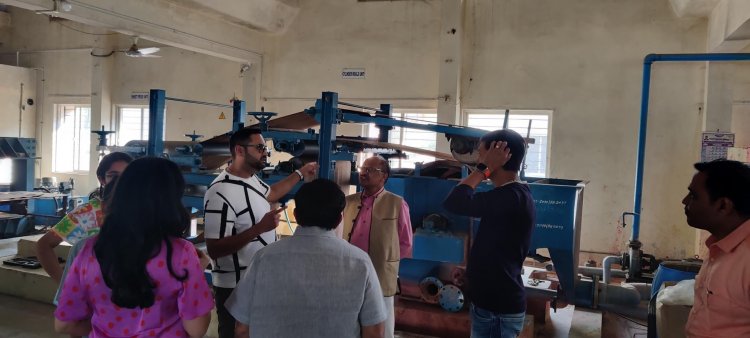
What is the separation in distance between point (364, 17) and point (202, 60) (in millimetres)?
2981

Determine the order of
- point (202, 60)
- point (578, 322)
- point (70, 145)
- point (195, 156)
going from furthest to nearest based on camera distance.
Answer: point (70, 145) < point (202, 60) < point (578, 322) < point (195, 156)

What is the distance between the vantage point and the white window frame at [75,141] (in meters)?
10.0

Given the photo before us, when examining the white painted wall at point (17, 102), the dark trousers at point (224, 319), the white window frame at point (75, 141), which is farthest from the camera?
the white window frame at point (75, 141)

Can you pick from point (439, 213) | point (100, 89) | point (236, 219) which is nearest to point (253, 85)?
point (100, 89)

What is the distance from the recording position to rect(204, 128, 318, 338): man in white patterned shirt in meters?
2.27

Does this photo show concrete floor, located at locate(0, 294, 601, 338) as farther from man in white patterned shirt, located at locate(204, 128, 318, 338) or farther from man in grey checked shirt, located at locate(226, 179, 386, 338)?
man in grey checked shirt, located at locate(226, 179, 386, 338)

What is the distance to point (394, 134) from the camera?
25.2 feet

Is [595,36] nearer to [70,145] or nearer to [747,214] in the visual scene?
[747,214]

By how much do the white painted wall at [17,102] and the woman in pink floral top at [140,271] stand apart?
9.61 m

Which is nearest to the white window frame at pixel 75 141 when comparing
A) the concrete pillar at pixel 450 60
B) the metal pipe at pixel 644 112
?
the concrete pillar at pixel 450 60

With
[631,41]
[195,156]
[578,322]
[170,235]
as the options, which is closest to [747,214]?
[170,235]

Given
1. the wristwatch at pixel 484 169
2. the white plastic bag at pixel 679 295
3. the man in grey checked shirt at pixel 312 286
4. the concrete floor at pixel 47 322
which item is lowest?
the concrete floor at pixel 47 322

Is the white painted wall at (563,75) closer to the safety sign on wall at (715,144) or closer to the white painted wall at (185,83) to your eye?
the safety sign on wall at (715,144)

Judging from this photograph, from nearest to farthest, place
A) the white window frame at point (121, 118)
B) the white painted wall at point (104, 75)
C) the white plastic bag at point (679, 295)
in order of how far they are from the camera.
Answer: the white plastic bag at point (679, 295) < the white painted wall at point (104, 75) < the white window frame at point (121, 118)
